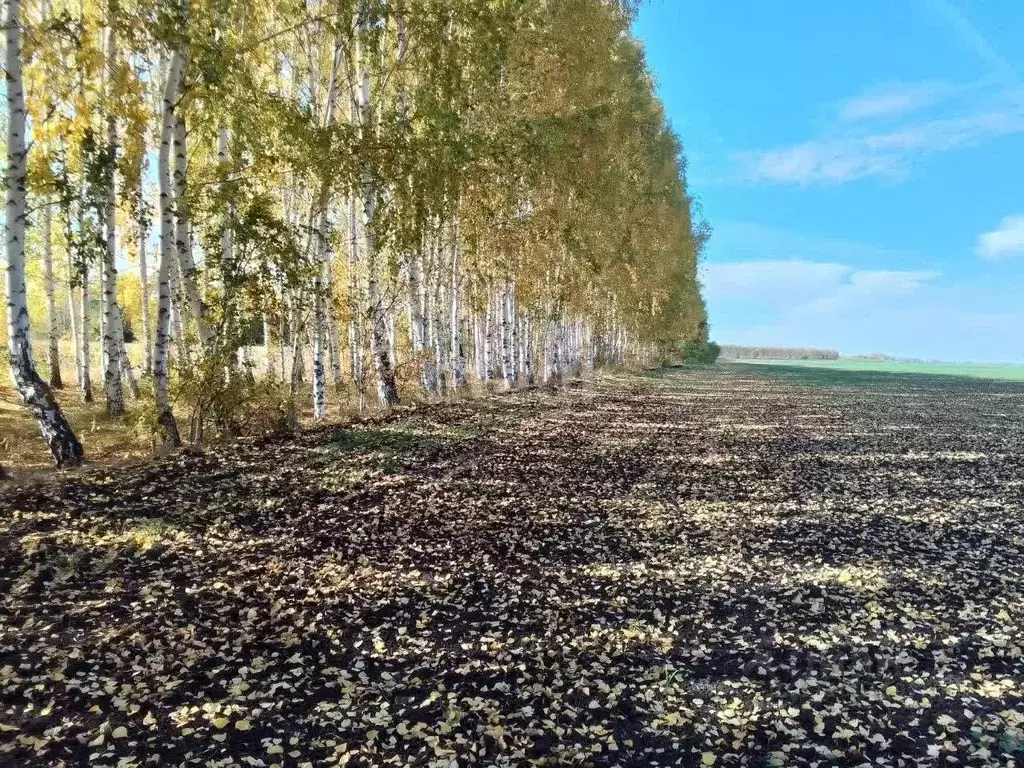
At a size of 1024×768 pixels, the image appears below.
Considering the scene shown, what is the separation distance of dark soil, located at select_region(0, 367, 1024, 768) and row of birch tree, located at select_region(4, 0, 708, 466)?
4.24 m

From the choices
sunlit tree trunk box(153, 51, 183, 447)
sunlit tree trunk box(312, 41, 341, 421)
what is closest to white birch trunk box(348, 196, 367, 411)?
sunlit tree trunk box(312, 41, 341, 421)

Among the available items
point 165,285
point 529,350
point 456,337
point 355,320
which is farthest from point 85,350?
point 529,350

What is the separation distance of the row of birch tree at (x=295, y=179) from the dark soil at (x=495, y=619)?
13.9 feet

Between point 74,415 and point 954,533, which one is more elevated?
point 74,415

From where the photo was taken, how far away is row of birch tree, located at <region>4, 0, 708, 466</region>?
542 inches

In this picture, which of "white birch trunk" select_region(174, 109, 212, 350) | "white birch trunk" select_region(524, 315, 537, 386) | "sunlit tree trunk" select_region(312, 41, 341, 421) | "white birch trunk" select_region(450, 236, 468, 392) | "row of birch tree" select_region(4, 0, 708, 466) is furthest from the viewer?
"white birch trunk" select_region(524, 315, 537, 386)

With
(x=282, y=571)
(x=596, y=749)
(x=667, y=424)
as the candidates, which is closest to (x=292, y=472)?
(x=282, y=571)

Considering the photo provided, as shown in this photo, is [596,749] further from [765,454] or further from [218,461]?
[765,454]

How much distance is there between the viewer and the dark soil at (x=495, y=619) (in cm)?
553

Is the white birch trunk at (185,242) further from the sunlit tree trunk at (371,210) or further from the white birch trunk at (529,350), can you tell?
the white birch trunk at (529,350)

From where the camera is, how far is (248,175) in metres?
16.8

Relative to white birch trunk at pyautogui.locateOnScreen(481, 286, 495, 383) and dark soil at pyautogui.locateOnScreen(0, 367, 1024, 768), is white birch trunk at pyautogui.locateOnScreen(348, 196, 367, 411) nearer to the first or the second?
dark soil at pyautogui.locateOnScreen(0, 367, 1024, 768)

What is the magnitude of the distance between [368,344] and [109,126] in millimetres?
10823

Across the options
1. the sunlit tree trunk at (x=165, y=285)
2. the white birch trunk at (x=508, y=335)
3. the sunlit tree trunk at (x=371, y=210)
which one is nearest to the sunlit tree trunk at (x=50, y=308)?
the sunlit tree trunk at (x=371, y=210)
